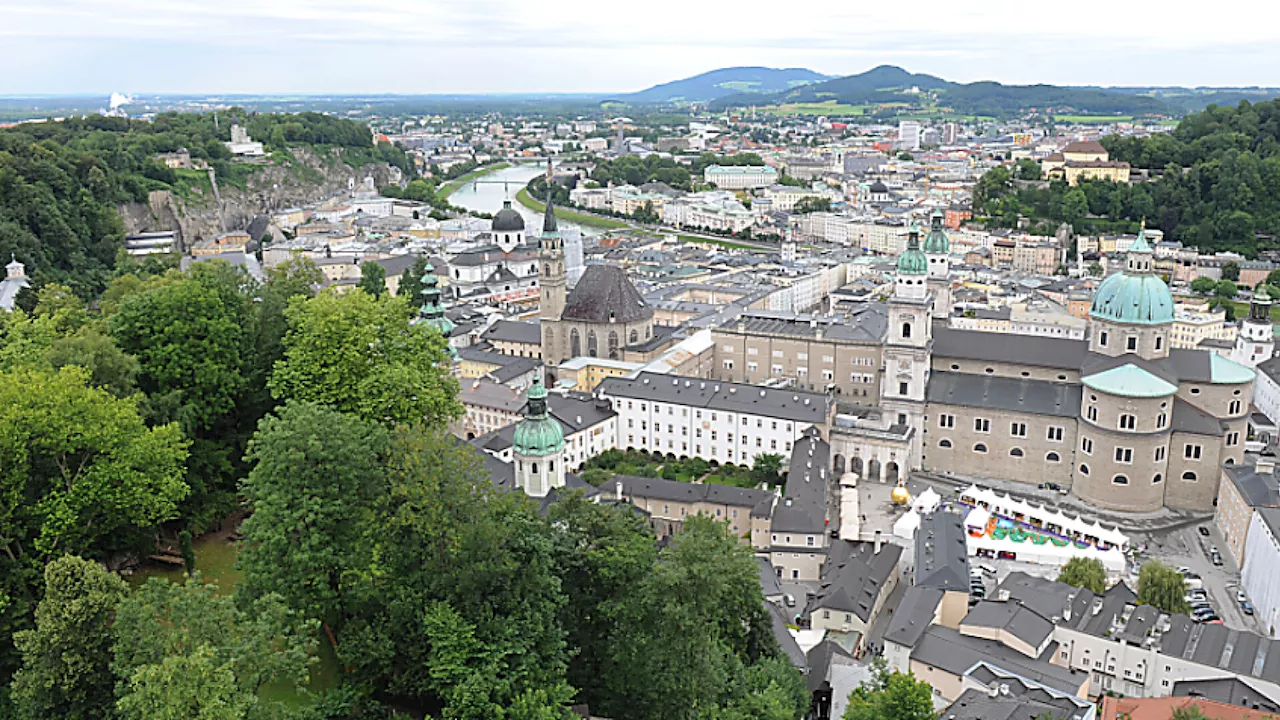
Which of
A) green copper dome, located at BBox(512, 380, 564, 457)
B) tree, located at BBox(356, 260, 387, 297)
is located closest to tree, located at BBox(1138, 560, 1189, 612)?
green copper dome, located at BBox(512, 380, 564, 457)

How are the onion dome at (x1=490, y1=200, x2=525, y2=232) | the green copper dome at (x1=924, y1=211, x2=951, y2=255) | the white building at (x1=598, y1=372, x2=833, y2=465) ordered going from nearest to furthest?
the white building at (x1=598, y1=372, x2=833, y2=465) → the green copper dome at (x1=924, y1=211, x2=951, y2=255) → the onion dome at (x1=490, y1=200, x2=525, y2=232)

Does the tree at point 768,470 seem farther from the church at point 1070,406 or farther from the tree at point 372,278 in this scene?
the tree at point 372,278

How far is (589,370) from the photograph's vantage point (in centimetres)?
5653

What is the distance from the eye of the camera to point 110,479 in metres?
22.0

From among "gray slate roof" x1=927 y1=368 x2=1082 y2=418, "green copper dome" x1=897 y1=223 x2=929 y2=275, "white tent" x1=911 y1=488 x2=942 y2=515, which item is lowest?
"white tent" x1=911 y1=488 x2=942 y2=515

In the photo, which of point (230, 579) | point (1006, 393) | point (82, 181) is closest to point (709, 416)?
point (1006, 393)

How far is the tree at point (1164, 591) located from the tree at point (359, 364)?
73.5 ft

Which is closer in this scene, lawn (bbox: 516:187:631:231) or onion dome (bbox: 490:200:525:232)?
onion dome (bbox: 490:200:525:232)

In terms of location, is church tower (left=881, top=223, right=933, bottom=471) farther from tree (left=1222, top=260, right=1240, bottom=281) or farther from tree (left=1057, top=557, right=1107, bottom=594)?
tree (left=1222, top=260, right=1240, bottom=281)

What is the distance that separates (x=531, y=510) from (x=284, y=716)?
591 cm

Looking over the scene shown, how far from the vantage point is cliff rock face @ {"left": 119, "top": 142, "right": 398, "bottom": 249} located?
97250mm

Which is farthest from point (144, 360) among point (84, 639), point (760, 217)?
point (760, 217)

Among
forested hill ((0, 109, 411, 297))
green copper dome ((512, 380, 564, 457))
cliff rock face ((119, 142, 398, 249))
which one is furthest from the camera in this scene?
cliff rock face ((119, 142, 398, 249))

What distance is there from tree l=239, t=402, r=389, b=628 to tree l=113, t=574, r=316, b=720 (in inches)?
61.4
